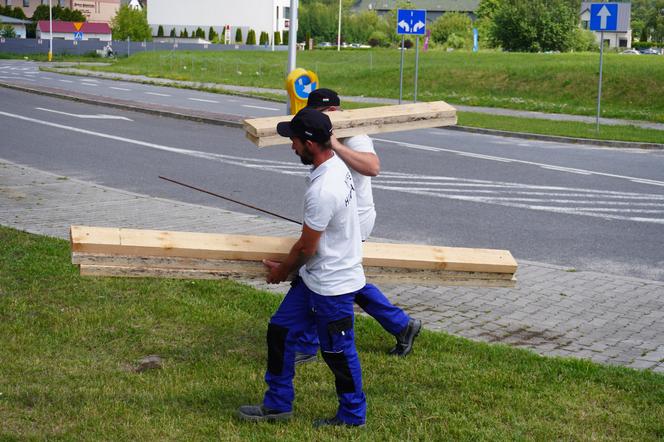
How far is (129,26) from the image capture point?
90.0 m

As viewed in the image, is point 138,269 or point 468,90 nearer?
point 138,269

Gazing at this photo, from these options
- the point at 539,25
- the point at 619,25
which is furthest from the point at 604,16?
the point at 539,25

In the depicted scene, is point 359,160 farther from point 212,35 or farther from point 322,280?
point 212,35

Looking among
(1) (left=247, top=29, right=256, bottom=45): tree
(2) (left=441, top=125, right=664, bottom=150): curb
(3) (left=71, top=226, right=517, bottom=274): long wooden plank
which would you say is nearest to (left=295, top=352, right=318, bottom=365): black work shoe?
(3) (left=71, top=226, right=517, bottom=274): long wooden plank

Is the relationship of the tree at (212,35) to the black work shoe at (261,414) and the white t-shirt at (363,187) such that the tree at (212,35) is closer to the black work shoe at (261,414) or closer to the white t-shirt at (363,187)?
the white t-shirt at (363,187)

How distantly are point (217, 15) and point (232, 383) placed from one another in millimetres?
106882

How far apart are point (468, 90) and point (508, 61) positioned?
9200mm

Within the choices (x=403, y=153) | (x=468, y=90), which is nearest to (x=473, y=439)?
(x=403, y=153)

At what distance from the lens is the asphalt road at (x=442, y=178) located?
11109 millimetres

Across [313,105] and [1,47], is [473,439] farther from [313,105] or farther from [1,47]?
[1,47]

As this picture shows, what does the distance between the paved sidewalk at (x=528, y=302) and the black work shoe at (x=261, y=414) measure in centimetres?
224

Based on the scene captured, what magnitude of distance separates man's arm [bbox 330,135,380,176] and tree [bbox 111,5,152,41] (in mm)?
87416

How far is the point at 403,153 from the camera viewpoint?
64.4ft

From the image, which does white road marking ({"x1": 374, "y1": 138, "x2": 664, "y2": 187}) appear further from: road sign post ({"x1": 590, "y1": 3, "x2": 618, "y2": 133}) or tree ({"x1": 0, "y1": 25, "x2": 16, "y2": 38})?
tree ({"x1": 0, "y1": 25, "x2": 16, "y2": 38})
